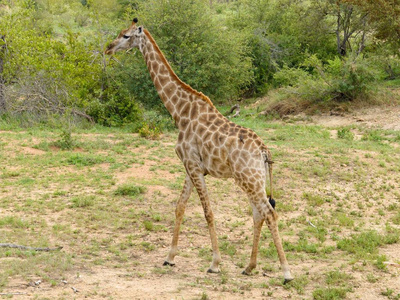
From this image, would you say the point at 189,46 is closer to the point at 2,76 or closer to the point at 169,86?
the point at 2,76

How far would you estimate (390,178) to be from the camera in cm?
1101

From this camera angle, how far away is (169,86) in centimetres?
741

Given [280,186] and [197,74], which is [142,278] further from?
[197,74]

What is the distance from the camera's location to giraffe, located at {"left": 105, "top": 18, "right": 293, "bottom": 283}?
6535 mm

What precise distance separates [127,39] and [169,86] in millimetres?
950

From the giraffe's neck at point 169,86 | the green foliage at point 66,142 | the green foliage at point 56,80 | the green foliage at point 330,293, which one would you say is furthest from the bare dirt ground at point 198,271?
the green foliage at point 56,80

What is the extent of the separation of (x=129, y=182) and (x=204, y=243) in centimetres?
271

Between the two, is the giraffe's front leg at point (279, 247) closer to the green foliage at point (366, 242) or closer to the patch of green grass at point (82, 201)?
the green foliage at point (366, 242)

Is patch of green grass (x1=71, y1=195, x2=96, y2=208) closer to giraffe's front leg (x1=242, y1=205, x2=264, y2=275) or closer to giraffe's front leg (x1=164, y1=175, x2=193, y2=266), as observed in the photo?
giraffe's front leg (x1=164, y1=175, x2=193, y2=266)

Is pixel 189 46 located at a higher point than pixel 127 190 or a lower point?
higher

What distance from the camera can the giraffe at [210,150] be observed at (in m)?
6.54

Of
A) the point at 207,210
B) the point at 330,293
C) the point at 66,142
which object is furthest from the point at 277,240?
the point at 66,142

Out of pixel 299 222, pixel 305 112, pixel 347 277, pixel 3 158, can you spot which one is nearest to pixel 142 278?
pixel 347 277

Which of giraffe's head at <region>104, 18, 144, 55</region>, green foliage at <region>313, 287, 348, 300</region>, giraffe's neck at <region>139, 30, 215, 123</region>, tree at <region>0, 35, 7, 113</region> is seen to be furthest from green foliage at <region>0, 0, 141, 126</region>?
green foliage at <region>313, 287, 348, 300</region>
